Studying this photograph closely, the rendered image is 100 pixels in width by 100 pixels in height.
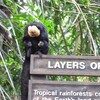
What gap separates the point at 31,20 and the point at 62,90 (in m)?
0.53

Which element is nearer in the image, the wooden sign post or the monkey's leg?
the wooden sign post

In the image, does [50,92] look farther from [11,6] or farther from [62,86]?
[11,6]

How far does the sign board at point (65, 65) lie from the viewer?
160 centimetres

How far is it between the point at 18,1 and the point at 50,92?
2.29 ft

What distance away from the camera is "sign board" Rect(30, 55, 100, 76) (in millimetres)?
1596

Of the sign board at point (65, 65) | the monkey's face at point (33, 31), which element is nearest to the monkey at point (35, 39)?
the monkey's face at point (33, 31)

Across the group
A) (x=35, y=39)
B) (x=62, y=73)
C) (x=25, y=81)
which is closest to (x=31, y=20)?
(x=35, y=39)

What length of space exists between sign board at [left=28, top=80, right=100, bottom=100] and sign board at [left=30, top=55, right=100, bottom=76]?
45mm

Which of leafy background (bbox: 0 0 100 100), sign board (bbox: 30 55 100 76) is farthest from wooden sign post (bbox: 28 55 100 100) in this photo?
leafy background (bbox: 0 0 100 100)

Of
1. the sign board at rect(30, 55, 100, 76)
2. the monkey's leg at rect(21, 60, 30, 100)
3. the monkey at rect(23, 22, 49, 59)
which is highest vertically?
the monkey at rect(23, 22, 49, 59)

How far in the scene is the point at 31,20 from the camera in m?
1.99

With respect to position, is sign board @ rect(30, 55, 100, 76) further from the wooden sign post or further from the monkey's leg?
the monkey's leg

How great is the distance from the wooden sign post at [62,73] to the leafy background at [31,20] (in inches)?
4.7

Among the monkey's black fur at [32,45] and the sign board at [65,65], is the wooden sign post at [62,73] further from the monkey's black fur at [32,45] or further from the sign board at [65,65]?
the monkey's black fur at [32,45]
